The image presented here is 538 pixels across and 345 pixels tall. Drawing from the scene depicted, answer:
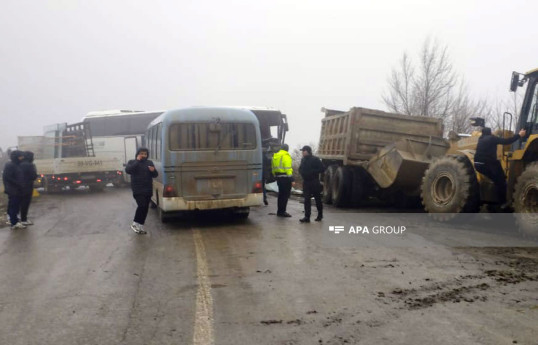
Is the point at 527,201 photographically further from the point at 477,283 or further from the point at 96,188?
the point at 96,188

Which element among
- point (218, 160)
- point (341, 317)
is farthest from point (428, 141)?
point (341, 317)

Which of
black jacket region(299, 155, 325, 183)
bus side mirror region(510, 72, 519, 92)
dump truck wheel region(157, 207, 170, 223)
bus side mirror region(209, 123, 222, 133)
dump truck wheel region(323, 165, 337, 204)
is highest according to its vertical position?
bus side mirror region(510, 72, 519, 92)

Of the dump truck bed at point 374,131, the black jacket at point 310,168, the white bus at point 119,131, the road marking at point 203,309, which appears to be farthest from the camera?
the white bus at point 119,131

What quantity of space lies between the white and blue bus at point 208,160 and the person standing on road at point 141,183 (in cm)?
29

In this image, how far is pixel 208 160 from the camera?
9352mm

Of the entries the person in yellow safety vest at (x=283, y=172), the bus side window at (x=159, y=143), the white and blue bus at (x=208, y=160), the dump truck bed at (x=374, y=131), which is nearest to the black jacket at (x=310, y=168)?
the person in yellow safety vest at (x=283, y=172)

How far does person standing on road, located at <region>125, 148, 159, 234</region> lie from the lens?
8.99 m

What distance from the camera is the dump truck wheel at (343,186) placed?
1239cm

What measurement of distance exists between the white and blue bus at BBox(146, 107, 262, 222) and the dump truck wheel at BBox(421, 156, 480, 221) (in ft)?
11.4

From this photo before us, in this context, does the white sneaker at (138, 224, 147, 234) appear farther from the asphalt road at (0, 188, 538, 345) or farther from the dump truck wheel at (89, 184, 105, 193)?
the dump truck wheel at (89, 184, 105, 193)

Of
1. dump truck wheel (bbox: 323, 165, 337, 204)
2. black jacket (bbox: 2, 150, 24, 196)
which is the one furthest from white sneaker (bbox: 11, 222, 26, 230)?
dump truck wheel (bbox: 323, 165, 337, 204)

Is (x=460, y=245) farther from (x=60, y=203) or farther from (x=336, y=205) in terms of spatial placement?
(x=60, y=203)

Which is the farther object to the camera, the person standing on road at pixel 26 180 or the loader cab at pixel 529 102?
the person standing on road at pixel 26 180

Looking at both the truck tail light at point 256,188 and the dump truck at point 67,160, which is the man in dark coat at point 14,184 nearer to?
the truck tail light at point 256,188
